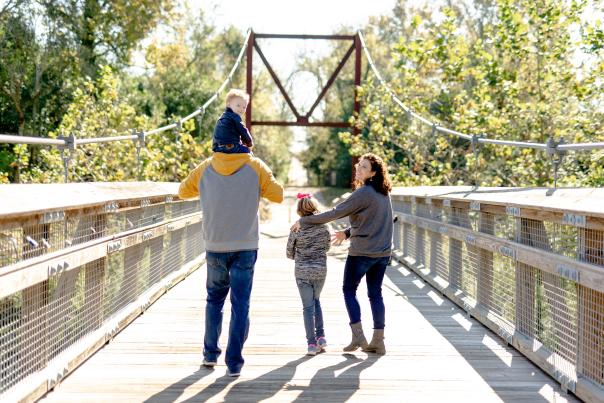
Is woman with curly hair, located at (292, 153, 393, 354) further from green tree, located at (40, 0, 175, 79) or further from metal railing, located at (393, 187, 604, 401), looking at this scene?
green tree, located at (40, 0, 175, 79)

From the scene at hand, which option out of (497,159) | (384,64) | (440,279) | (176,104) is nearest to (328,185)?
(384,64)

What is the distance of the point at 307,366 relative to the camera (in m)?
5.05

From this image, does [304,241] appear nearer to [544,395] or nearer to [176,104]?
[544,395]

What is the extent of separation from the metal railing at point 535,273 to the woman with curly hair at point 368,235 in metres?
0.75

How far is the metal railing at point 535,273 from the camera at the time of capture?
417 cm

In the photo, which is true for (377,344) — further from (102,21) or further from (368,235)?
(102,21)

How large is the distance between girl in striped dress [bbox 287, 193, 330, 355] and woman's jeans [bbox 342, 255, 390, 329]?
18 centimetres

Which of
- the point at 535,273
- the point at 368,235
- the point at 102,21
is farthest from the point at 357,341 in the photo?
the point at 102,21

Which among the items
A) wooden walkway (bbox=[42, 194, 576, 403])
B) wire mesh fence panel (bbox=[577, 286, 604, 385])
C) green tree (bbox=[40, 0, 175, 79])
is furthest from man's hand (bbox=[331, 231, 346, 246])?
green tree (bbox=[40, 0, 175, 79])

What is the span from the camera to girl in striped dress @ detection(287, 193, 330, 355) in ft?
17.7

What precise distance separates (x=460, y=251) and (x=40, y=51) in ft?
64.2

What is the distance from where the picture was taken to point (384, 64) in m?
36.4

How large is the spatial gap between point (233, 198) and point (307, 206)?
0.70 meters

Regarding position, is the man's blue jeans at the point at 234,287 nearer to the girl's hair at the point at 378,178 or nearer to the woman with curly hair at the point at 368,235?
the woman with curly hair at the point at 368,235
